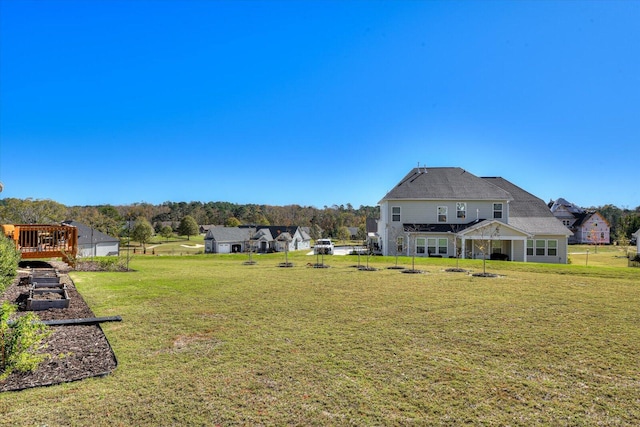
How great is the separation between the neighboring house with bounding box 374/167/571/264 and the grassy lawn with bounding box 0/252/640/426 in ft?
54.6

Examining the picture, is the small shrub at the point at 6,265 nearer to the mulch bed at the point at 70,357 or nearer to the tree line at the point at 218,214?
the mulch bed at the point at 70,357

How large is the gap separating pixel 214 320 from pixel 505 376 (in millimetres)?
5102

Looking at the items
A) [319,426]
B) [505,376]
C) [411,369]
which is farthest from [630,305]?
[319,426]

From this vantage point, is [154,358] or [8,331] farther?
[154,358]

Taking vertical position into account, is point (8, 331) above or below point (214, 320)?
above

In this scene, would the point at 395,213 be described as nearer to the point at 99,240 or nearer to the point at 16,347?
the point at 16,347

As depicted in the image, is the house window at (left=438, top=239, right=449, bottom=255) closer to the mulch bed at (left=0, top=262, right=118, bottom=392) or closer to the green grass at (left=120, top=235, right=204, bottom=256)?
the mulch bed at (left=0, top=262, right=118, bottom=392)

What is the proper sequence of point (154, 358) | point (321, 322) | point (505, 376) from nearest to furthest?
1. point (505, 376)
2. point (154, 358)
3. point (321, 322)

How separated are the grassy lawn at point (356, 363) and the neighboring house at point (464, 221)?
16.6 m

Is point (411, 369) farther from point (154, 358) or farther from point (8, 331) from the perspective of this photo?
point (8, 331)

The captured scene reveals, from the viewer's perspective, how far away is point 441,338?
236 inches

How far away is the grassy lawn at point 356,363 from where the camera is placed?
3.60m

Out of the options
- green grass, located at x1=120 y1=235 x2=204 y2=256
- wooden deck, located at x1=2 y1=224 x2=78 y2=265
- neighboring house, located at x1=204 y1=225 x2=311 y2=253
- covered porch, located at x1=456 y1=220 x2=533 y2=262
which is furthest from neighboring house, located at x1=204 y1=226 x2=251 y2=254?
wooden deck, located at x1=2 y1=224 x2=78 y2=265

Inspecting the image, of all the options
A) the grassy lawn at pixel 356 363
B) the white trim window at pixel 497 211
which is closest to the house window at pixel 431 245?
the white trim window at pixel 497 211
